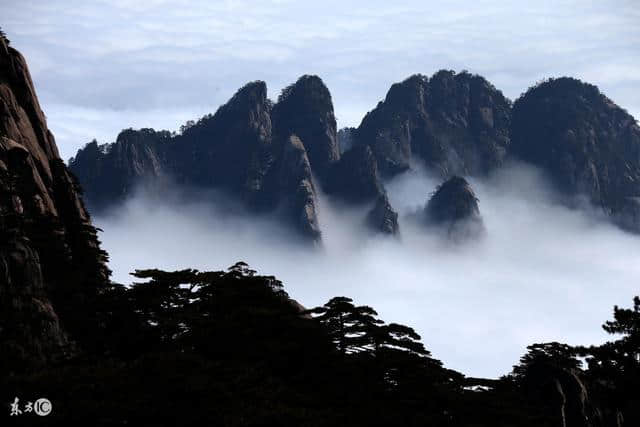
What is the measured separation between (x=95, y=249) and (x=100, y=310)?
2088 centimetres

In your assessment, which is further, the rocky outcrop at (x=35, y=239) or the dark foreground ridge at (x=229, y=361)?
the rocky outcrop at (x=35, y=239)

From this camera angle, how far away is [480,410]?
41406 millimetres

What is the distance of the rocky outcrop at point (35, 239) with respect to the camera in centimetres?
→ 4503

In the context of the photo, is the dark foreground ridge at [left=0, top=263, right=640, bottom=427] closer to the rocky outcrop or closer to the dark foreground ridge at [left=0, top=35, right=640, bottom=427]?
the dark foreground ridge at [left=0, top=35, right=640, bottom=427]

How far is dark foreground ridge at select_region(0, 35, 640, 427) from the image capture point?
93.2 feet

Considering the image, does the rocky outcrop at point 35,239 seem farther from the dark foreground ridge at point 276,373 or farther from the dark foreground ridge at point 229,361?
the dark foreground ridge at point 276,373

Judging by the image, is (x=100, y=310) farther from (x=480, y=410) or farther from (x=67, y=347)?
(x=480, y=410)

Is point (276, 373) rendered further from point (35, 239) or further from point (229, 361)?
point (35, 239)

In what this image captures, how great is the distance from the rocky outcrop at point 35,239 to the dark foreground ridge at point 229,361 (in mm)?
183

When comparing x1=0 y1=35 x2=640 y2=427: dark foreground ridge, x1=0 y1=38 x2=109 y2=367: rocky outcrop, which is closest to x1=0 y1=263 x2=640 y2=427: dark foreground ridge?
x1=0 y1=35 x2=640 y2=427: dark foreground ridge

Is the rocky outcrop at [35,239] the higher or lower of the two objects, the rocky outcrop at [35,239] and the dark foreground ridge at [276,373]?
the higher

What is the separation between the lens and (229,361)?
123ft

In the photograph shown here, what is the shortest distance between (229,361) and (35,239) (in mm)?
29414

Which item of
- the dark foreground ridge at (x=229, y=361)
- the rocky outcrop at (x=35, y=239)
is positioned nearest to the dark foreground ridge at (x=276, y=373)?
the dark foreground ridge at (x=229, y=361)
